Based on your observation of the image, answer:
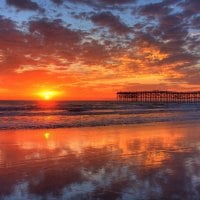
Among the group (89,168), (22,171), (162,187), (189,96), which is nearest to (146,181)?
(162,187)

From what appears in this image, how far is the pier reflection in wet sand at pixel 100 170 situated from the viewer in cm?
652

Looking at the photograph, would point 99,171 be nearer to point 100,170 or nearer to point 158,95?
point 100,170

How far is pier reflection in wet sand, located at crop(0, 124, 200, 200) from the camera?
257 inches

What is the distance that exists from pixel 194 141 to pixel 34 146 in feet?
21.9

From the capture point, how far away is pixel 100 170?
847 cm

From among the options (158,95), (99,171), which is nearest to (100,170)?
(99,171)

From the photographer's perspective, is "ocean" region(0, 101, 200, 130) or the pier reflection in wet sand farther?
"ocean" region(0, 101, 200, 130)

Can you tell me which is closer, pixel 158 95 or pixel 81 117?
pixel 81 117

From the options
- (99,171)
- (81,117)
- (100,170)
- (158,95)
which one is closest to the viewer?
(99,171)

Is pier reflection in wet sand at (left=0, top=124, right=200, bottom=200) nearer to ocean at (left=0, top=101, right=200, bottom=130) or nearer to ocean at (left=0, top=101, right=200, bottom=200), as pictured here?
ocean at (left=0, top=101, right=200, bottom=200)

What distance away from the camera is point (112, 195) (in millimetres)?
6332

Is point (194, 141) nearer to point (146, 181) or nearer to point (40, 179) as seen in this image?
point (146, 181)

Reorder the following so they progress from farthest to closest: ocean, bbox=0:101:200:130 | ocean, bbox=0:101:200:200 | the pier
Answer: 1. the pier
2. ocean, bbox=0:101:200:130
3. ocean, bbox=0:101:200:200

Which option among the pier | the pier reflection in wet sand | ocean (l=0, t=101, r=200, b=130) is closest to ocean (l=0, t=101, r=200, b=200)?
the pier reflection in wet sand
